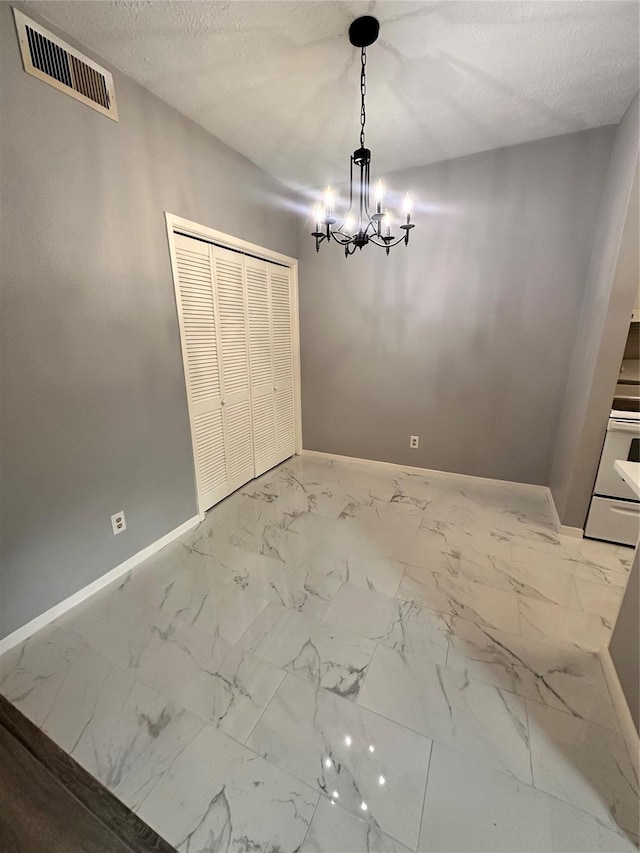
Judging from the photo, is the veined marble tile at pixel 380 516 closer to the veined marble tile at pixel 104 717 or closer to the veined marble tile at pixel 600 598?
the veined marble tile at pixel 600 598

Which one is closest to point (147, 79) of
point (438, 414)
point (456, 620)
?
point (438, 414)

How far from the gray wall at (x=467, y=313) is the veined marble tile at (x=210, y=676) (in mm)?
2434

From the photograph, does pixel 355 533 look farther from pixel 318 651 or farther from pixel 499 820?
pixel 499 820

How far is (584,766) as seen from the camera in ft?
3.69

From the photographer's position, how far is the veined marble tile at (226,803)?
0.97 m

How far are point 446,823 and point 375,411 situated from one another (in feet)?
9.33

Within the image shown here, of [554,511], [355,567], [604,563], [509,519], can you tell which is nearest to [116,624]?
[355,567]

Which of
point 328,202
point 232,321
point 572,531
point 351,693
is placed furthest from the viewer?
point 232,321

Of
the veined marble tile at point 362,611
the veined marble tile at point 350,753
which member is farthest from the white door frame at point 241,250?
the veined marble tile at point 350,753

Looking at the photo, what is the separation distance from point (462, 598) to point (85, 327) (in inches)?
98.9

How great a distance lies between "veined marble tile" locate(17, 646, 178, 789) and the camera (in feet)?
3.83

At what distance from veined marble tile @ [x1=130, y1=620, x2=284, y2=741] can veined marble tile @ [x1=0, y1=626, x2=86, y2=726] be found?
0.33 m

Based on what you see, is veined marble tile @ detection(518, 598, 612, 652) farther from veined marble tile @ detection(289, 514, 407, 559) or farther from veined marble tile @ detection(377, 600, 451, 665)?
veined marble tile @ detection(289, 514, 407, 559)

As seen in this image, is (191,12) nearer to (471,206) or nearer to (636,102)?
(471,206)
